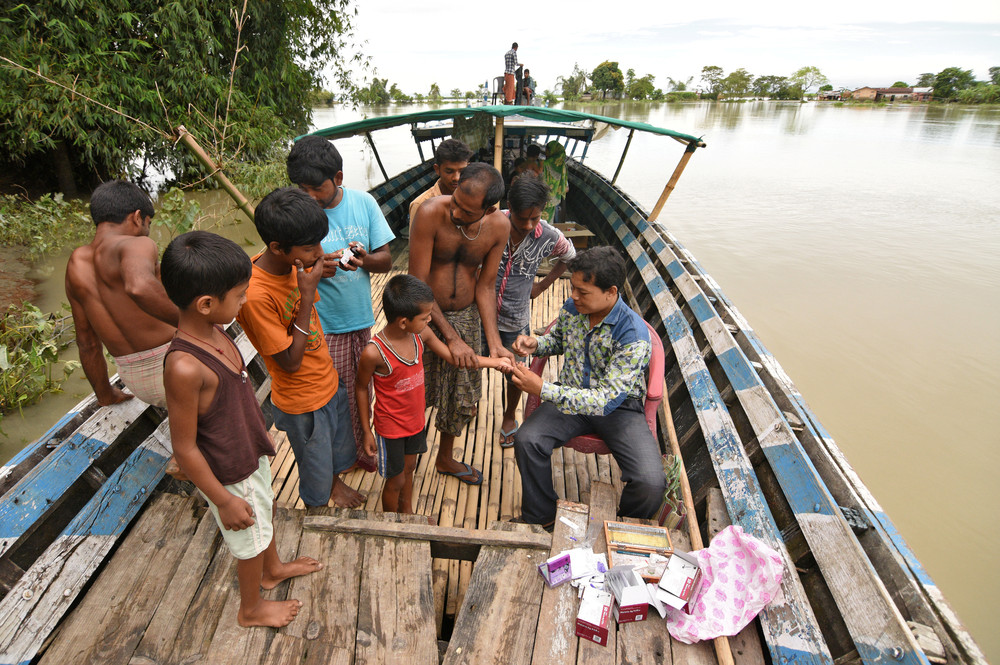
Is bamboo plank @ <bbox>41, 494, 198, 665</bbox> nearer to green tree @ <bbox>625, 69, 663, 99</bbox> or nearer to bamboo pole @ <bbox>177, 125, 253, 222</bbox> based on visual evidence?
bamboo pole @ <bbox>177, 125, 253, 222</bbox>

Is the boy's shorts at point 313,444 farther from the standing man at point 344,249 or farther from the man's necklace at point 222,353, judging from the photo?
the man's necklace at point 222,353

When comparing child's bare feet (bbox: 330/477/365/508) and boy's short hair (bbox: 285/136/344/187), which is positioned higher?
boy's short hair (bbox: 285/136/344/187)

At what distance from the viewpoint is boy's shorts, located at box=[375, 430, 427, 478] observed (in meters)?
2.27

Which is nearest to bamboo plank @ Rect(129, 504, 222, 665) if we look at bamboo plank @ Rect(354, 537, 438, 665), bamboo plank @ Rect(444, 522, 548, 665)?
bamboo plank @ Rect(354, 537, 438, 665)

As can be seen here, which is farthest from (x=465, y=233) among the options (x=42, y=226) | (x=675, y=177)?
(x=42, y=226)

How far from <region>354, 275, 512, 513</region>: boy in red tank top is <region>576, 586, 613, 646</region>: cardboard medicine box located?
1.05 meters

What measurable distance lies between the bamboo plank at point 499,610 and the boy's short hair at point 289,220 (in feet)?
4.43

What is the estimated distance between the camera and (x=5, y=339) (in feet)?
15.4

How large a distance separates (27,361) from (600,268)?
568cm

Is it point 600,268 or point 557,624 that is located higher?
point 600,268

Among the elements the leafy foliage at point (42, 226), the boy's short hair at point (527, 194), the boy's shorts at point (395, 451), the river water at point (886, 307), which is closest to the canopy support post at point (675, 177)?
the river water at point (886, 307)

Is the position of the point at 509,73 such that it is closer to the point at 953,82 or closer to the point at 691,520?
the point at 691,520

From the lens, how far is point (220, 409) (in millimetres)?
1419

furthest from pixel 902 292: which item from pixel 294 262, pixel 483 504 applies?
pixel 294 262
